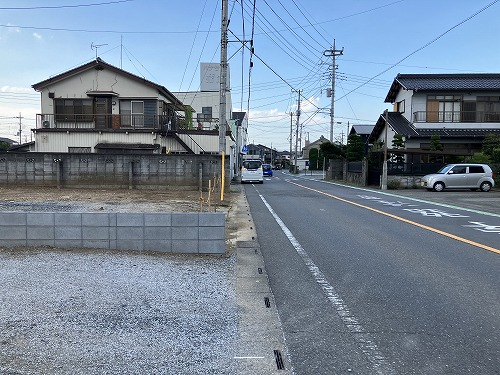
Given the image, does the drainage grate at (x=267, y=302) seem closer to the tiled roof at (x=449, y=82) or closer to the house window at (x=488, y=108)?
the tiled roof at (x=449, y=82)

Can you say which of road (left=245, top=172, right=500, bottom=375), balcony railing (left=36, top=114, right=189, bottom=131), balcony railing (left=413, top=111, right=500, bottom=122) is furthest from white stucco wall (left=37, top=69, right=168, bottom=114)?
balcony railing (left=413, top=111, right=500, bottom=122)

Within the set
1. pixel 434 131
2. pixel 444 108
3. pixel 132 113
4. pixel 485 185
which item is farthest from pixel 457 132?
pixel 132 113

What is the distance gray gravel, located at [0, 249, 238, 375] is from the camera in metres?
3.37

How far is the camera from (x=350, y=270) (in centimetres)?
634

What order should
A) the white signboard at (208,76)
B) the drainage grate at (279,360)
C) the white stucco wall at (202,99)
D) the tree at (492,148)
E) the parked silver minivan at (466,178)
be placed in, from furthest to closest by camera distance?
the white signboard at (208,76)
the white stucco wall at (202,99)
the tree at (492,148)
the parked silver minivan at (466,178)
the drainage grate at (279,360)

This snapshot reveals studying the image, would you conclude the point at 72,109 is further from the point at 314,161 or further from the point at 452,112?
the point at 314,161

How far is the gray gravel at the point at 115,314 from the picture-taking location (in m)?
3.37

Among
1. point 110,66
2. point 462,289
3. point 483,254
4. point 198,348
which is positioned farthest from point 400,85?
point 198,348

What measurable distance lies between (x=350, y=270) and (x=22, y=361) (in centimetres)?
455

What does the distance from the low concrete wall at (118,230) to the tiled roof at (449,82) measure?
31219 millimetres

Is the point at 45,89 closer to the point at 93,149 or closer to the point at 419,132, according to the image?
the point at 93,149

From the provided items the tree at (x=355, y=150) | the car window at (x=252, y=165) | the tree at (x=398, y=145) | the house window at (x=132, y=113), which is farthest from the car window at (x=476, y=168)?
the house window at (x=132, y=113)

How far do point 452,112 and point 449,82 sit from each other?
2.63 meters

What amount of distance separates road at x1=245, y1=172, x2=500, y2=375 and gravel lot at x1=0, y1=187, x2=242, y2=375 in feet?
2.57
